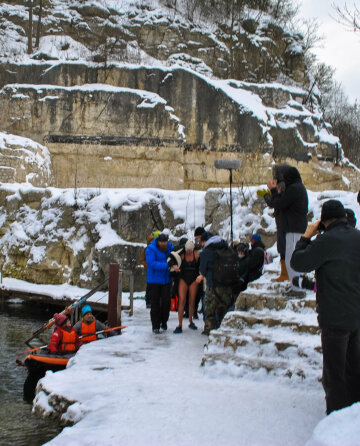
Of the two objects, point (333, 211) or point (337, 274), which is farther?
point (333, 211)

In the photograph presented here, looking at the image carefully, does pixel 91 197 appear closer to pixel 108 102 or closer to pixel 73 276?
pixel 73 276

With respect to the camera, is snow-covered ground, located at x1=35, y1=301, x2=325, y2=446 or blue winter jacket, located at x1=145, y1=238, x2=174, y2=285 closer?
snow-covered ground, located at x1=35, y1=301, x2=325, y2=446

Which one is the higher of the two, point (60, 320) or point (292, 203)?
point (292, 203)

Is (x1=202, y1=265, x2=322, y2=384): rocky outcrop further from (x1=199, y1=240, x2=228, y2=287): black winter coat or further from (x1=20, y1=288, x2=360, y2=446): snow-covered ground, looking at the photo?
(x1=199, y1=240, x2=228, y2=287): black winter coat

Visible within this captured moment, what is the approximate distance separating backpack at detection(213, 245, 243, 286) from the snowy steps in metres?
0.60

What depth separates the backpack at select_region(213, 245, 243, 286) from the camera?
6.65m

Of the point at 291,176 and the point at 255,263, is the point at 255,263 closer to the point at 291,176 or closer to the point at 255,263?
the point at 255,263

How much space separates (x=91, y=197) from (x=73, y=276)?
8.81 ft

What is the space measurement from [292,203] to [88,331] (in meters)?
4.26

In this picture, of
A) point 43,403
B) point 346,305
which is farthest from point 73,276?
point 346,305

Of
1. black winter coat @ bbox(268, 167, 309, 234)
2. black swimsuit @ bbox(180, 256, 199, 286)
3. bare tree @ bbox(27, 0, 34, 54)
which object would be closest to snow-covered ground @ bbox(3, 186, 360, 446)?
black swimsuit @ bbox(180, 256, 199, 286)

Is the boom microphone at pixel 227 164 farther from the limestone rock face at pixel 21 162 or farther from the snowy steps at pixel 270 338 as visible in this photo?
the limestone rock face at pixel 21 162

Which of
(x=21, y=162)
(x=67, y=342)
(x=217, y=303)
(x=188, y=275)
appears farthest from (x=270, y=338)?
(x=21, y=162)

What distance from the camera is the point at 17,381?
746 cm
